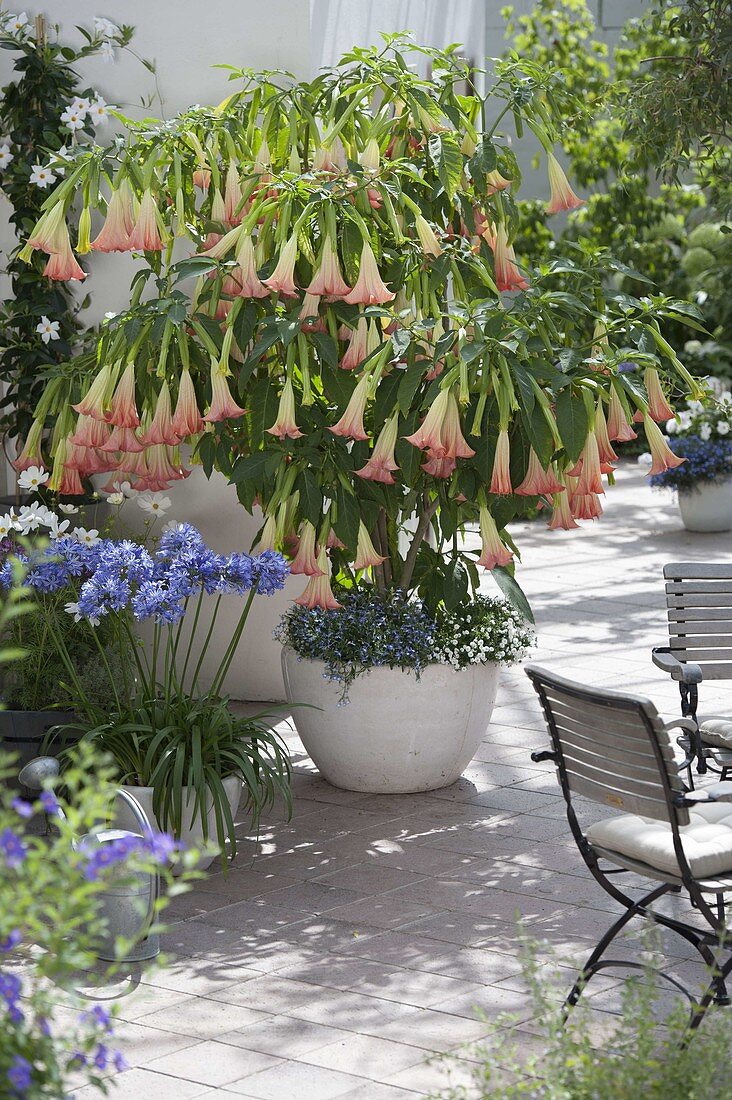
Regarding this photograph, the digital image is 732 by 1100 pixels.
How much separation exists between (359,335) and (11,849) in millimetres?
3216

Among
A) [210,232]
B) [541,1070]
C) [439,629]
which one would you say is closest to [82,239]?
[210,232]

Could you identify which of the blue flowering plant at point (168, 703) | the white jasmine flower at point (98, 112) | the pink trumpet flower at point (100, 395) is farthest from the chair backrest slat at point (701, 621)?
the white jasmine flower at point (98, 112)

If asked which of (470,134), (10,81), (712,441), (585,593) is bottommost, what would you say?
(585,593)

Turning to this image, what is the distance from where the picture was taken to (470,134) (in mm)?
5371

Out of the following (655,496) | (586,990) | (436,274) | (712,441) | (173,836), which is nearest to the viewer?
(586,990)

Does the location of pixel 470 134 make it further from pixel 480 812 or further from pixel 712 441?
pixel 712 441

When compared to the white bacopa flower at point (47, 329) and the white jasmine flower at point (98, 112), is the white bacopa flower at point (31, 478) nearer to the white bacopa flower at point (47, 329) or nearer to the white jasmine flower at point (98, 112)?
the white bacopa flower at point (47, 329)

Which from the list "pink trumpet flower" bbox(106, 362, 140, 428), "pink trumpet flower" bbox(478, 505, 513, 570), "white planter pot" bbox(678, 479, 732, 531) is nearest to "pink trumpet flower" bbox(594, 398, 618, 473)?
"pink trumpet flower" bbox(478, 505, 513, 570)

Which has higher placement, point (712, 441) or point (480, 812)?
point (712, 441)

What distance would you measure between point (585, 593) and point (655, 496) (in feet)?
15.3

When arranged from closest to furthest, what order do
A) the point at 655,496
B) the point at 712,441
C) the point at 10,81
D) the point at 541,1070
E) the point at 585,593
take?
the point at 541,1070 → the point at 10,81 → the point at 585,593 → the point at 712,441 → the point at 655,496

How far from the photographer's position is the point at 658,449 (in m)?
5.03

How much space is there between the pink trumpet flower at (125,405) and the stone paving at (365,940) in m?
1.46

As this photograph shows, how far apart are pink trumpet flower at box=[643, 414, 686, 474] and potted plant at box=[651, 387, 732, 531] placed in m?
6.70
